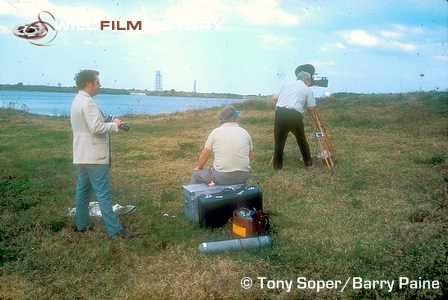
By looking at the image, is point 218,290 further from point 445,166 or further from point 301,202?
point 445,166

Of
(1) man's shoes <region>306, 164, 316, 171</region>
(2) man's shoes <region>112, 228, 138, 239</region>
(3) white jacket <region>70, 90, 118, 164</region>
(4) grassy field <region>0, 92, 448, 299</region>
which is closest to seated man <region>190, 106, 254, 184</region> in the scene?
(4) grassy field <region>0, 92, 448, 299</region>

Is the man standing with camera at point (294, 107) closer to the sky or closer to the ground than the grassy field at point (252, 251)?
closer to the sky

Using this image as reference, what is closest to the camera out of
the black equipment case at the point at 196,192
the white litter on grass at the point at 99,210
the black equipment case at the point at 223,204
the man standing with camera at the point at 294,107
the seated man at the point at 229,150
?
the black equipment case at the point at 223,204

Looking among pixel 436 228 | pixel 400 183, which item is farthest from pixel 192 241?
pixel 400 183

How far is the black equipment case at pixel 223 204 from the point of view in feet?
18.2

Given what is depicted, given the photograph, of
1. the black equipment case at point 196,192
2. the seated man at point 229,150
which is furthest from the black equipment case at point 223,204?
the seated man at point 229,150

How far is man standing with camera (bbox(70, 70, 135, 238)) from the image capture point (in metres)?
5.11

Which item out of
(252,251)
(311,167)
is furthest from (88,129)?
(311,167)

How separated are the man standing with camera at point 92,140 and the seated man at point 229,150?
4.79 ft

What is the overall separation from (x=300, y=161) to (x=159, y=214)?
479 cm

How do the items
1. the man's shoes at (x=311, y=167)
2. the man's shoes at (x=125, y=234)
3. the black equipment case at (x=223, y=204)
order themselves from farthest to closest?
the man's shoes at (x=311, y=167), the black equipment case at (x=223, y=204), the man's shoes at (x=125, y=234)

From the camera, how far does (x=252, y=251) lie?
4.86 meters

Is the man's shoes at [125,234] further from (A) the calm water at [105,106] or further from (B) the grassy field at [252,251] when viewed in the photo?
(A) the calm water at [105,106]

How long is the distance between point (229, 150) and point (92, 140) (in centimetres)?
194
